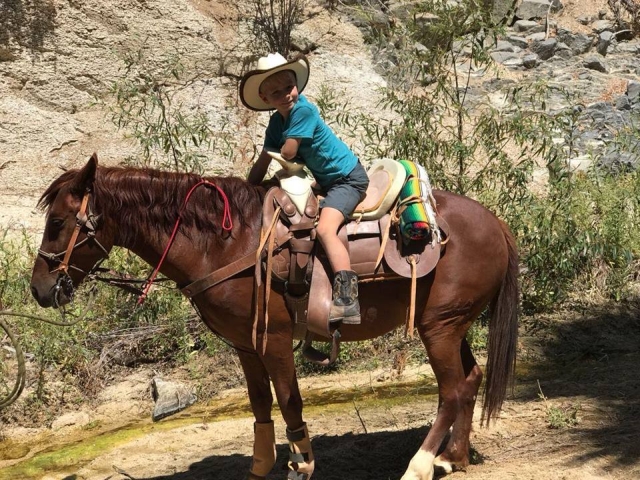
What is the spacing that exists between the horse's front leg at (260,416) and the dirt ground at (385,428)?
416mm

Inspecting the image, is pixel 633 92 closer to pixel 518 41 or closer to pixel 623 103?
pixel 623 103

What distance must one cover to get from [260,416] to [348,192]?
1523 mm

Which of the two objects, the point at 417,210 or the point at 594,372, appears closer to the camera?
the point at 417,210

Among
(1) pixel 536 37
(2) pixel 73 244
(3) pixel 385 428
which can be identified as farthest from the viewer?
(1) pixel 536 37

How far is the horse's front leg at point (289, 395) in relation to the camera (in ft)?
14.0

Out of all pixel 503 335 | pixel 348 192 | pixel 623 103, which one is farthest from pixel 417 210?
pixel 623 103

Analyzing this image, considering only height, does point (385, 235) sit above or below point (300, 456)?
above

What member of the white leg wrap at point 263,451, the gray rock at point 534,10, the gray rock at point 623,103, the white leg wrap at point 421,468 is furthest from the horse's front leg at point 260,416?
the gray rock at point 534,10

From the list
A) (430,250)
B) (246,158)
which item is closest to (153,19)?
(246,158)

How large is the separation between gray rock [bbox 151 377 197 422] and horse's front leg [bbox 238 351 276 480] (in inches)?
72.2

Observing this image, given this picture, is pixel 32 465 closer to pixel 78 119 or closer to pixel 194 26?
pixel 78 119

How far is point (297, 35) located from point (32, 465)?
7470mm

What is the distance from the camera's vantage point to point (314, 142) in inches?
170

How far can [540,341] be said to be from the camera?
23.6 feet
